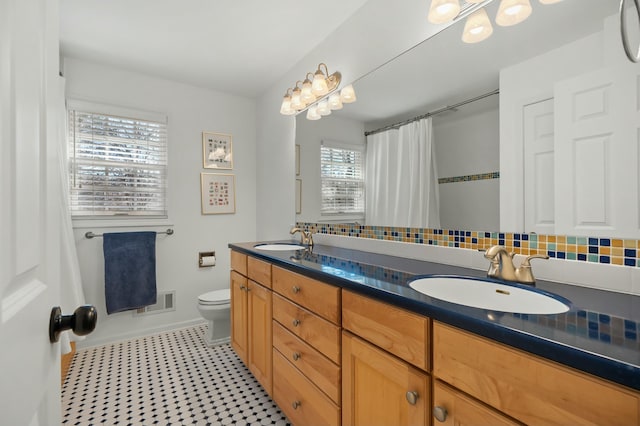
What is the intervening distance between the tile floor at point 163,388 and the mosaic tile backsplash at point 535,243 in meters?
1.24

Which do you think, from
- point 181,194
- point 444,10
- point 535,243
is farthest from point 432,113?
point 181,194

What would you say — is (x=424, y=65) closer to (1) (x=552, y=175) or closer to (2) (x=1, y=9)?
(1) (x=552, y=175)

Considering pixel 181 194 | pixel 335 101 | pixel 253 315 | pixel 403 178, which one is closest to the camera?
pixel 403 178

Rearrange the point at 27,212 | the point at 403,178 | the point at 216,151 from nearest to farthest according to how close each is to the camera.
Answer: the point at 27,212 → the point at 403,178 → the point at 216,151

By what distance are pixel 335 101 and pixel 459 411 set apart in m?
1.91

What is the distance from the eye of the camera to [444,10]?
1364 millimetres

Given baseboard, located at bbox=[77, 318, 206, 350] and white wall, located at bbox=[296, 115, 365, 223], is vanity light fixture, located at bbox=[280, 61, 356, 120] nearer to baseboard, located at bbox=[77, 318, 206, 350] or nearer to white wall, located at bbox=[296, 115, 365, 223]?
white wall, located at bbox=[296, 115, 365, 223]

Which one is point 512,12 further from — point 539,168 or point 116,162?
point 116,162

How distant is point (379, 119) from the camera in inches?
73.0

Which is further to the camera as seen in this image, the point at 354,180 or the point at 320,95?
the point at 320,95

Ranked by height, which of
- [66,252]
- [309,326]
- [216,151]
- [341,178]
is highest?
[216,151]

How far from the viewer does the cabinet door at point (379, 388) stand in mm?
849

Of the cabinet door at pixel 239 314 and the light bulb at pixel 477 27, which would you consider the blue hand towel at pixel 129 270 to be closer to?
the cabinet door at pixel 239 314

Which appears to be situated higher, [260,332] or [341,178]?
[341,178]
